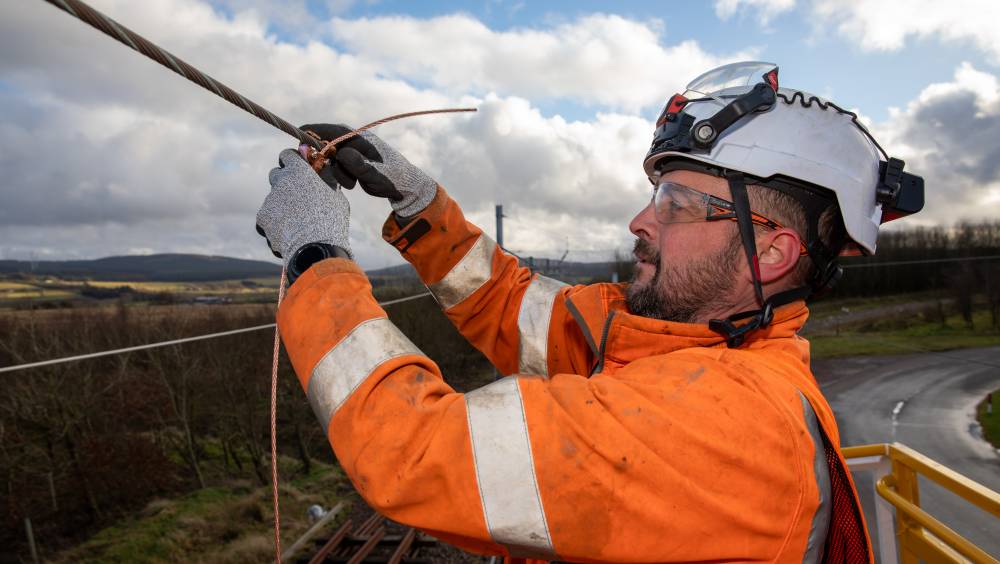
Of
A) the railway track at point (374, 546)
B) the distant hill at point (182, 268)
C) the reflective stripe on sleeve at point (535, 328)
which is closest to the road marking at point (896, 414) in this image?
the railway track at point (374, 546)

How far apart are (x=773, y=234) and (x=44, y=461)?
25.3 meters

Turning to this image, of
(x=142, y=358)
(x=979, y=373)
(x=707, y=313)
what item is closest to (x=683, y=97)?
(x=707, y=313)

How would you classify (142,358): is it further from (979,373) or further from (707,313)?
(979,373)

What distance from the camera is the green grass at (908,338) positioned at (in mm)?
34719

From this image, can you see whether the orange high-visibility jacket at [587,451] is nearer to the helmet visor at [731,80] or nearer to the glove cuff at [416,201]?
the glove cuff at [416,201]

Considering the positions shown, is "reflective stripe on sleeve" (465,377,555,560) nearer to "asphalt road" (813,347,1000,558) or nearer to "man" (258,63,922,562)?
"man" (258,63,922,562)

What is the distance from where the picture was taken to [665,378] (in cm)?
134

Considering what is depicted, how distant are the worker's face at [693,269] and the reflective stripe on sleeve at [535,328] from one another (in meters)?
0.58

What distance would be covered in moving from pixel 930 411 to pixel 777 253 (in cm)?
2675

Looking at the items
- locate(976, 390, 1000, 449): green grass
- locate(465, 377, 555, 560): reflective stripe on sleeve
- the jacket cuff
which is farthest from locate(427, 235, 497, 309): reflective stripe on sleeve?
locate(976, 390, 1000, 449): green grass

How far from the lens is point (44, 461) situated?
1995cm

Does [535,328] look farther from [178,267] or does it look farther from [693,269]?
[178,267]

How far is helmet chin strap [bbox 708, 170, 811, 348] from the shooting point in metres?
1.69

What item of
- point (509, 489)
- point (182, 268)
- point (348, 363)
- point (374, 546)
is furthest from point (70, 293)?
point (182, 268)
